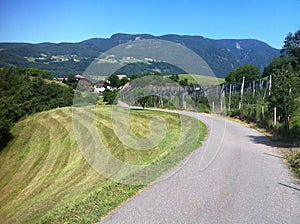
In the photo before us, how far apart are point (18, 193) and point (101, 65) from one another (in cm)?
1030

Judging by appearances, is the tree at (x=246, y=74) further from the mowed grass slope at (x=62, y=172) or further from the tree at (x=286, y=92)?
the tree at (x=286, y=92)

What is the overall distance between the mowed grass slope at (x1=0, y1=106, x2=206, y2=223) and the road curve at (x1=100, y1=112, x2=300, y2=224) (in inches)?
27.4

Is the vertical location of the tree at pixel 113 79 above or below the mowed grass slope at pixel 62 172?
above

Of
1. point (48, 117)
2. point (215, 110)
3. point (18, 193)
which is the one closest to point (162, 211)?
point (18, 193)

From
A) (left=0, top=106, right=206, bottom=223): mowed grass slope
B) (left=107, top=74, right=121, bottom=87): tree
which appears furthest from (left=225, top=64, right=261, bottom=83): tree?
(left=0, top=106, right=206, bottom=223): mowed grass slope

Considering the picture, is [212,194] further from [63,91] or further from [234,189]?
[63,91]

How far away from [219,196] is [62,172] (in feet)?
49.0

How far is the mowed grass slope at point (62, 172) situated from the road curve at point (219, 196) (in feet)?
2.29

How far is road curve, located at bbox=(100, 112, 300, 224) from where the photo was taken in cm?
598

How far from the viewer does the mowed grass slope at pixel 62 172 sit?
7.42m

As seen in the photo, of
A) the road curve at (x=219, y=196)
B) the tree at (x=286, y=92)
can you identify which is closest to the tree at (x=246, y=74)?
the tree at (x=286, y=92)

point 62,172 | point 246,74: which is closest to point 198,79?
point 62,172

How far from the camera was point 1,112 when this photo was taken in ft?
115

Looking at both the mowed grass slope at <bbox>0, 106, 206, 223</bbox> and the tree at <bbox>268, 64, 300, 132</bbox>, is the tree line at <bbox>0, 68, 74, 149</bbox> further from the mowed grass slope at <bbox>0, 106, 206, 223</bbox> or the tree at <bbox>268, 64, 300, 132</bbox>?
the tree at <bbox>268, 64, 300, 132</bbox>
